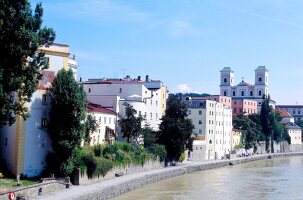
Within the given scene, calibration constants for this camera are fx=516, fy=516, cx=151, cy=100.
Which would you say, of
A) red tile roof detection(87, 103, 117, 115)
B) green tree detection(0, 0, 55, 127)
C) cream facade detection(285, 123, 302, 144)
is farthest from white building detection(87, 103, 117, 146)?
cream facade detection(285, 123, 302, 144)

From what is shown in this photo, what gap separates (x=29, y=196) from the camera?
1342 inches

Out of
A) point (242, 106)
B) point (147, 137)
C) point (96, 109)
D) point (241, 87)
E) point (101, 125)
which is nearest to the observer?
point (96, 109)

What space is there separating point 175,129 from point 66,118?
2495 centimetres

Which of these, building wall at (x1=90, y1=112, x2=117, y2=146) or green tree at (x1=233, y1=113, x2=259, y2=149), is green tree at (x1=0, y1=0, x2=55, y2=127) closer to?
building wall at (x1=90, y1=112, x2=117, y2=146)

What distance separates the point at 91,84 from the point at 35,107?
2795 centimetres

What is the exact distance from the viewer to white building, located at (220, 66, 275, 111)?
6324 inches

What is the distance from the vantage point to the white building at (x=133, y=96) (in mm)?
65562

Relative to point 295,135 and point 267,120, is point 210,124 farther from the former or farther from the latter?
point 295,135

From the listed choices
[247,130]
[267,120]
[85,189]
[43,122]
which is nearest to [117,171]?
[43,122]

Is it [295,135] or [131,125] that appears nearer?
[131,125]

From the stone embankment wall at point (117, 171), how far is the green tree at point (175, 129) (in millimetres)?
3017

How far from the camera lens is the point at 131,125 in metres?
59.8

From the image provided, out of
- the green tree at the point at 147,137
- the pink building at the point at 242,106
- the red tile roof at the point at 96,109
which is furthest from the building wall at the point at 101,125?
the pink building at the point at 242,106

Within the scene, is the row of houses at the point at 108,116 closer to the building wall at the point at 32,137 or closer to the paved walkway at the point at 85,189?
the building wall at the point at 32,137
